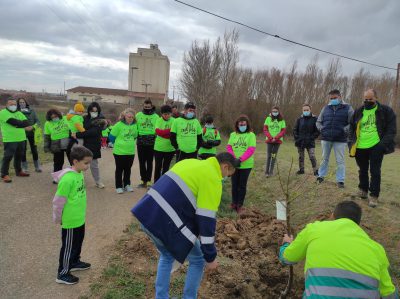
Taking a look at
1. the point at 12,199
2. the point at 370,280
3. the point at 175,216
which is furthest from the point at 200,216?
the point at 12,199

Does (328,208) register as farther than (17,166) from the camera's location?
No

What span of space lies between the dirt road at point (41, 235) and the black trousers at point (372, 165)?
14.5ft

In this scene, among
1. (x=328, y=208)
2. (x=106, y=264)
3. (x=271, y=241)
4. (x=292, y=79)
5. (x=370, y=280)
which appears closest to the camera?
(x=370, y=280)

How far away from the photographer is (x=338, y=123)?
24.3 feet

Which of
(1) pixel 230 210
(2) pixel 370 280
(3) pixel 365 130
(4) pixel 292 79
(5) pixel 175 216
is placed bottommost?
(1) pixel 230 210

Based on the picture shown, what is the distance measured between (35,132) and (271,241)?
687 cm

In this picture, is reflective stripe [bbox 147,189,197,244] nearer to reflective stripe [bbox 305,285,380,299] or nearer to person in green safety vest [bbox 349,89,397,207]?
reflective stripe [bbox 305,285,380,299]

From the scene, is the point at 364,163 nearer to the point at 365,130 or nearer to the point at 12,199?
the point at 365,130

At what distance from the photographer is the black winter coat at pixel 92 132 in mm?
7758

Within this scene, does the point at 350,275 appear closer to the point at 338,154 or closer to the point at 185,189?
the point at 185,189

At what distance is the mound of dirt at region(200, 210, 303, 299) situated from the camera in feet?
14.0

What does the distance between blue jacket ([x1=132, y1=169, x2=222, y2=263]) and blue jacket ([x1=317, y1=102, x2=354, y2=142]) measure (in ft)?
17.0

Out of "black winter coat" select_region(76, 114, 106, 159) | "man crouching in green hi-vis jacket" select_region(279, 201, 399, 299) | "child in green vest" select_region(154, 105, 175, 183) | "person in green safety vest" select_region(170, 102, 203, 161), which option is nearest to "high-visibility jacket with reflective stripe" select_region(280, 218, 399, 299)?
"man crouching in green hi-vis jacket" select_region(279, 201, 399, 299)

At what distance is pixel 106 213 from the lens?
634 cm
